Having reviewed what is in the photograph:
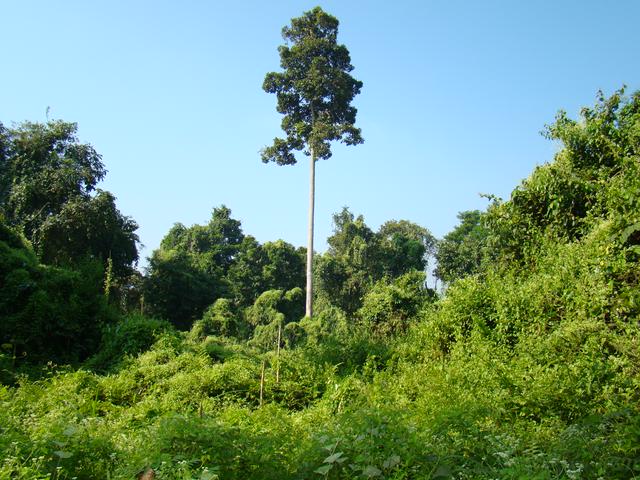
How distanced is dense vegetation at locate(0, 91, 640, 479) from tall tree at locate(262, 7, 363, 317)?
7.66 metres

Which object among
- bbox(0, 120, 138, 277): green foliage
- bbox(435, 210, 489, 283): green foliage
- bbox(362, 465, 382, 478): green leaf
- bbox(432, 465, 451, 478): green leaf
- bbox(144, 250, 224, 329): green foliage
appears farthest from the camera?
bbox(435, 210, 489, 283): green foliage

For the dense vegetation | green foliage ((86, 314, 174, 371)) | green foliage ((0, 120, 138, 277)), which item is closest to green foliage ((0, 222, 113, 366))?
the dense vegetation

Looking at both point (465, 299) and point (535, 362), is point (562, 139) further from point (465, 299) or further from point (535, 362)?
point (535, 362)

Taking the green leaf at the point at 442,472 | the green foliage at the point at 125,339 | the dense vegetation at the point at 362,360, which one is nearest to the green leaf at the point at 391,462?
the dense vegetation at the point at 362,360

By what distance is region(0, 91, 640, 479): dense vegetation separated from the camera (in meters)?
3.70

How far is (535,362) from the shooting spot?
22.2ft

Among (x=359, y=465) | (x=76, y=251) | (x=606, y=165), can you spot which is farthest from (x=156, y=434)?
(x=76, y=251)

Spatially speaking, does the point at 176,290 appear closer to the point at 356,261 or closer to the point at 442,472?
the point at 356,261

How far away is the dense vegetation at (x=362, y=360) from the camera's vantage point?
3699mm

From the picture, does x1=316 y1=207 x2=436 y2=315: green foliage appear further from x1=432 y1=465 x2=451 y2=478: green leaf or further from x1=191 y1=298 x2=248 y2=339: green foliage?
x1=432 y1=465 x2=451 y2=478: green leaf

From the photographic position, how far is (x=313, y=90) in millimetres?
22000

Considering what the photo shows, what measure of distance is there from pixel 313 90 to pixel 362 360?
14.6 metres

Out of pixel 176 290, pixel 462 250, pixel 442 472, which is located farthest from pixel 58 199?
pixel 462 250

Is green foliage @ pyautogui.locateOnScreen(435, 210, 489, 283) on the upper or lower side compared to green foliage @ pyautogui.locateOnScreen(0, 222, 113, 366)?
upper
